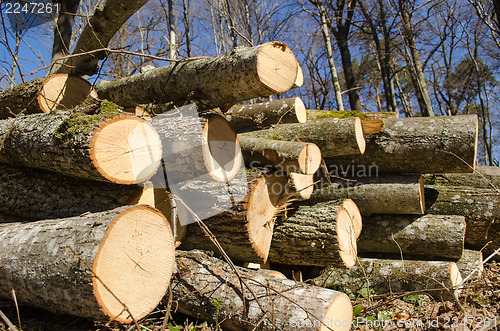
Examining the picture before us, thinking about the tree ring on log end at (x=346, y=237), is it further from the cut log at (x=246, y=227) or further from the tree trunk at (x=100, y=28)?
the tree trunk at (x=100, y=28)

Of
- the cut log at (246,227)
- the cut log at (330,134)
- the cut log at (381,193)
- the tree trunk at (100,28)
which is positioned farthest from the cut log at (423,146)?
the tree trunk at (100,28)

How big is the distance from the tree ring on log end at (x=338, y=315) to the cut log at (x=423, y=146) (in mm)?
1903

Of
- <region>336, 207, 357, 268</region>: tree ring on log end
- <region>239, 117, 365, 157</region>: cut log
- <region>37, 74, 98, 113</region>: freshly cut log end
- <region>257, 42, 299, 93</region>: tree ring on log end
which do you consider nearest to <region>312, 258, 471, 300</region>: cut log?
<region>336, 207, 357, 268</region>: tree ring on log end

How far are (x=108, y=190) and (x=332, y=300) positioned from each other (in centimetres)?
176

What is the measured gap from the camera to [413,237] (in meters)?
3.15

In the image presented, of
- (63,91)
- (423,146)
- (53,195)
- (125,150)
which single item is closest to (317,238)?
(423,146)

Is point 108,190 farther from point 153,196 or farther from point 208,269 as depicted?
point 208,269

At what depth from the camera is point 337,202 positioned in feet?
9.67

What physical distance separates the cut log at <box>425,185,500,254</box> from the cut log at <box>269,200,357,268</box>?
4.08ft

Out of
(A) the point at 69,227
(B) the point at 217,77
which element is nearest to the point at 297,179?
(B) the point at 217,77

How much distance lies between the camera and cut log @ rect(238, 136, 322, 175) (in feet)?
8.66

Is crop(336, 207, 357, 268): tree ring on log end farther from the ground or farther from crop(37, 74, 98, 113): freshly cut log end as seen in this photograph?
crop(37, 74, 98, 113): freshly cut log end

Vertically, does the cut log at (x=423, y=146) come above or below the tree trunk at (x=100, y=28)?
below

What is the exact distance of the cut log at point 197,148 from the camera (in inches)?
92.1
